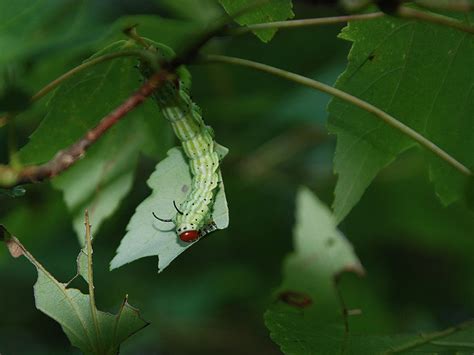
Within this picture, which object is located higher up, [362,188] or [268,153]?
[362,188]

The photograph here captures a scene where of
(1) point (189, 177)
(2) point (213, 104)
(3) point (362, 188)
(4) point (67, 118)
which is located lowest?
(2) point (213, 104)

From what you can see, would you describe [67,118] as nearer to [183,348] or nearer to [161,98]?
[161,98]

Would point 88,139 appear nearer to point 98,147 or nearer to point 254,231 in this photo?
point 98,147

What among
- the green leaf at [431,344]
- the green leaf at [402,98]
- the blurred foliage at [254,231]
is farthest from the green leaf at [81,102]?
the blurred foliage at [254,231]

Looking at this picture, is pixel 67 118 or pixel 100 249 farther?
pixel 100 249

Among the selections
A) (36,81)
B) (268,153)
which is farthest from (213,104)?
(36,81)

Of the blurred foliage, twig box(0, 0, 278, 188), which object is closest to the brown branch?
twig box(0, 0, 278, 188)
